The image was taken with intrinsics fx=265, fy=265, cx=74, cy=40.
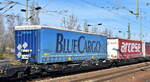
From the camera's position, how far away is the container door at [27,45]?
56.7 ft

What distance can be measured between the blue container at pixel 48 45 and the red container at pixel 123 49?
7.45 metres

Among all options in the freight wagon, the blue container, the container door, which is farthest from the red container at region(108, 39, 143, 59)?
the container door

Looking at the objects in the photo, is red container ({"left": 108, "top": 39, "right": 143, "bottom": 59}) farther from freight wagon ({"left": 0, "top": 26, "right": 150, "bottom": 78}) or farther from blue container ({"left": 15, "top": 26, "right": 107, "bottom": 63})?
blue container ({"left": 15, "top": 26, "right": 107, "bottom": 63})

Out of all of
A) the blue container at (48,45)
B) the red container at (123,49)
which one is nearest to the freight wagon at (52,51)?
the blue container at (48,45)

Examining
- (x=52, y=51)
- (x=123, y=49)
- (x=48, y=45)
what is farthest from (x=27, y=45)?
(x=123, y=49)

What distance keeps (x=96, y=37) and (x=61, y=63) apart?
5.84 meters

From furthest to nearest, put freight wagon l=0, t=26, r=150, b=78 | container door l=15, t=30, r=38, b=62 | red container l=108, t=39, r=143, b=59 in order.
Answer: red container l=108, t=39, r=143, b=59 < container door l=15, t=30, r=38, b=62 < freight wagon l=0, t=26, r=150, b=78

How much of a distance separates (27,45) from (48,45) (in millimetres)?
1451

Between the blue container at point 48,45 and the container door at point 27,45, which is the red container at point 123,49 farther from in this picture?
the container door at point 27,45

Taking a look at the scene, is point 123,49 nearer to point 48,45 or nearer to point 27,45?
point 48,45

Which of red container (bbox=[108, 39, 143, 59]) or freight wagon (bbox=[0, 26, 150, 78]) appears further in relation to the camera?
red container (bbox=[108, 39, 143, 59])

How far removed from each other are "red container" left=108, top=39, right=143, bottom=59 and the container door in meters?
13.1

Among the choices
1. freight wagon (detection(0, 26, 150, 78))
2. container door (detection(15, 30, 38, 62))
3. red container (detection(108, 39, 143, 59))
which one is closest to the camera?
freight wagon (detection(0, 26, 150, 78))

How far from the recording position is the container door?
17281 millimetres
